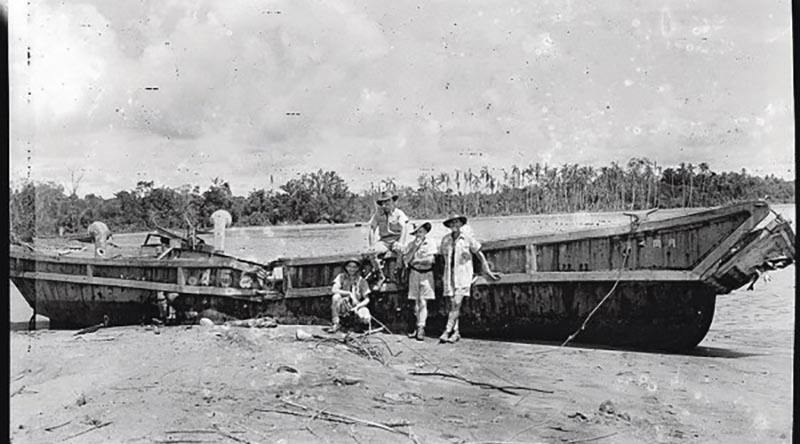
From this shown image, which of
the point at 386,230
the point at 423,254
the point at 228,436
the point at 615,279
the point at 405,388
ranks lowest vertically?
the point at 228,436

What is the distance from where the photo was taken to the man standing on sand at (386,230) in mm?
3465

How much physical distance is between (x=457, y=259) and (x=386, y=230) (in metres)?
0.35

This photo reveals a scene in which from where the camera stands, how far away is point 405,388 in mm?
3375

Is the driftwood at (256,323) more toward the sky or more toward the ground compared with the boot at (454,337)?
more toward the sky

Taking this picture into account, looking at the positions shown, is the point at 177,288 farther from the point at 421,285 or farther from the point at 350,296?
the point at 421,285

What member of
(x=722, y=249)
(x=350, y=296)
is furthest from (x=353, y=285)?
(x=722, y=249)

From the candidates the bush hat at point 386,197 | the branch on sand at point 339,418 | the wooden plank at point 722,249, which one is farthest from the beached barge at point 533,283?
the branch on sand at point 339,418

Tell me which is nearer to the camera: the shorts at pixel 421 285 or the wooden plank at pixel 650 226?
the wooden plank at pixel 650 226

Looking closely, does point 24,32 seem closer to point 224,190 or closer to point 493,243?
point 224,190

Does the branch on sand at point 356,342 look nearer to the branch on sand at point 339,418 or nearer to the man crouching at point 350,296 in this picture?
the man crouching at point 350,296

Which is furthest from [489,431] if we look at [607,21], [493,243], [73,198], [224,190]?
[73,198]

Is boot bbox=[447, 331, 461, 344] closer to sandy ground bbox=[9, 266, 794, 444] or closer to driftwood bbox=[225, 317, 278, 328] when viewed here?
sandy ground bbox=[9, 266, 794, 444]

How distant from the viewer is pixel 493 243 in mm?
3447

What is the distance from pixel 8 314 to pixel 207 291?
900mm
